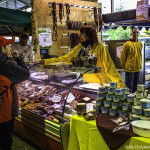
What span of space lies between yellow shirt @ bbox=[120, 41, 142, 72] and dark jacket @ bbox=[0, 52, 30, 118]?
4058 millimetres

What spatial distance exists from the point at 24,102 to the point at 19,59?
5.43ft

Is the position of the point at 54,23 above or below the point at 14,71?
above

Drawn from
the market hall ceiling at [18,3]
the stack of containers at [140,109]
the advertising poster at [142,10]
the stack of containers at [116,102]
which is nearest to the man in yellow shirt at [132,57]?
the advertising poster at [142,10]

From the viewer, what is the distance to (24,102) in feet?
15.2

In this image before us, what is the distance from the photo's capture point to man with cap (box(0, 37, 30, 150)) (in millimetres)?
3051

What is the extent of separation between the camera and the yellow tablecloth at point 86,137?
7.39 ft

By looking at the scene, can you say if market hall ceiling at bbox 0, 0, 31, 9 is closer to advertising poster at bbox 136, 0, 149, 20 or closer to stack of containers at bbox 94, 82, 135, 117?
advertising poster at bbox 136, 0, 149, 20

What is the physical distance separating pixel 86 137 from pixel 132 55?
14.9 feet

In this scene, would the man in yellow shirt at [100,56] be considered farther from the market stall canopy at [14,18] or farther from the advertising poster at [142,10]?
the advertising poster at [142,10]

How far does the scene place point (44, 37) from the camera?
637 cm

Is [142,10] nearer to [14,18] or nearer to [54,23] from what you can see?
[54,23]

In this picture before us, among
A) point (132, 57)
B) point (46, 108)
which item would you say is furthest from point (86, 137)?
point (132, 57)

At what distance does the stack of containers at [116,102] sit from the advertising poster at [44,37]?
4.19 metres

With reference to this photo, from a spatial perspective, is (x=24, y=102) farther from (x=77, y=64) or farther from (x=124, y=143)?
(x=124, y=143)
